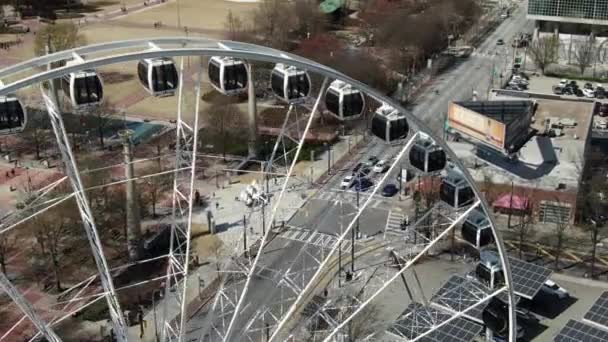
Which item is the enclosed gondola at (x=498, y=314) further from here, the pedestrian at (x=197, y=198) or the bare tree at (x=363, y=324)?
the pedestrian at (x=197, y=198)

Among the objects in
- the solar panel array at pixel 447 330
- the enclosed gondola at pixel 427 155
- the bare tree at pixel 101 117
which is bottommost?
the solar panel array at pixel 447 330

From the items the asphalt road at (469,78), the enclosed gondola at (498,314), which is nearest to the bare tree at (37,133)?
the asphalt road at (469,78)

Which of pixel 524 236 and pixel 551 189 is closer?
pixel 524 236

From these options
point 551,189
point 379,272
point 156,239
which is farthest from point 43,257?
point 551,189

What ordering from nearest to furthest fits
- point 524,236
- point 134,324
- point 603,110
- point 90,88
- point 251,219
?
point 90,88
point 134,324
point 524,236
point 251,219
point 603,110

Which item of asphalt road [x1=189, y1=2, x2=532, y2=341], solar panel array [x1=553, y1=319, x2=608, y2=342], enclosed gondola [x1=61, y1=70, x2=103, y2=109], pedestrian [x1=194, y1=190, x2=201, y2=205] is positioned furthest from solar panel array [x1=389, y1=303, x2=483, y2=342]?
pedestrian [x1=194, y1=190, x2=201, y2=205]

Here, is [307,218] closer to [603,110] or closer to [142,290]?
[142,290]
